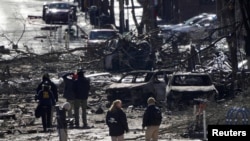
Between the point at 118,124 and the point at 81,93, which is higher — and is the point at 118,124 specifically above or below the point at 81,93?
above

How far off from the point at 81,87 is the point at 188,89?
11.9 ft

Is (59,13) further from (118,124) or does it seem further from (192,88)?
(118,124)

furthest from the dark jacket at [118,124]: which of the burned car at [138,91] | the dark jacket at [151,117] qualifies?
the burned car at [138,91]

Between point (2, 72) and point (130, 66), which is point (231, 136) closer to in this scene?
point (2, 72)

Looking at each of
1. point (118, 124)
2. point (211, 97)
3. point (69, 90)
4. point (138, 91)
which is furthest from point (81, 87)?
point (118, 124)

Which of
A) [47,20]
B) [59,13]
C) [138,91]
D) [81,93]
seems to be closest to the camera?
[81,93]

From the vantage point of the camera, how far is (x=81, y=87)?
29828 millimetres

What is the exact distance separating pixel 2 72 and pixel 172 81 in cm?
742

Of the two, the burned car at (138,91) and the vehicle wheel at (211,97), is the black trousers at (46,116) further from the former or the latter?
Answer: the vehicle wheel at (211,97)

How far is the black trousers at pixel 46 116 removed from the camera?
28766 mm

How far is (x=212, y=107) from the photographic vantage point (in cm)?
2898

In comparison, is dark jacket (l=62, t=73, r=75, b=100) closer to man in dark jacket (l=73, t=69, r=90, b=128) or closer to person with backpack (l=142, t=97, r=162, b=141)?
man in dark jacket (l=73, t=69, r=90, b=128)

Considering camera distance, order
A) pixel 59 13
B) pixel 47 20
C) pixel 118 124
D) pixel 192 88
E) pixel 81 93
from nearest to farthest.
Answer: pixel 118 124 < pixel 81 93 < pixel 192 88 < pixel 59 13 < pixel 47 20

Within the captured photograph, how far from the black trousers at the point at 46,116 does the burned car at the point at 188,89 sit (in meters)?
4.44
